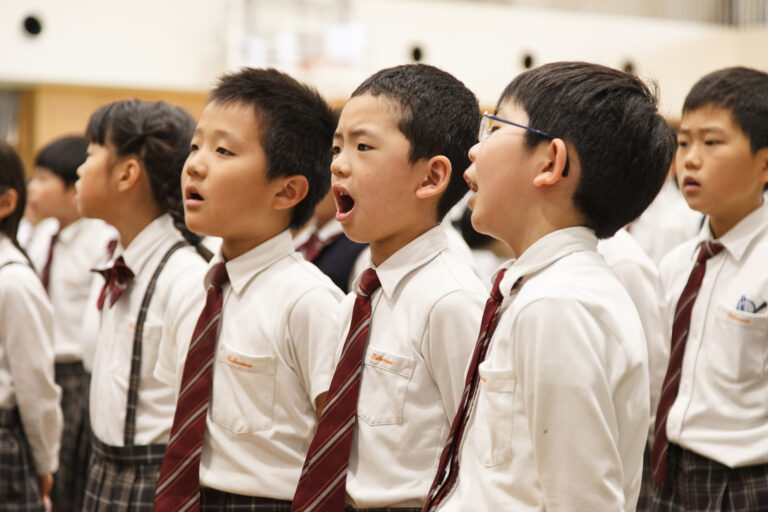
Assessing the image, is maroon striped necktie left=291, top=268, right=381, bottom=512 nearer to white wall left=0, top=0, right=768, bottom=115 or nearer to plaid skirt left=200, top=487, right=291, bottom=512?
plaid skirt left=200, top=487, right=291, bottom=512

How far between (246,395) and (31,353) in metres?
1.30

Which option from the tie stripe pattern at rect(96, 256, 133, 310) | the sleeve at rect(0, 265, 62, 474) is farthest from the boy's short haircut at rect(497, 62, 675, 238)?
the sleeve at rect(0, 265, 62, 474)

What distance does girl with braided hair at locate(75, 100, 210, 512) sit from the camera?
238 cm

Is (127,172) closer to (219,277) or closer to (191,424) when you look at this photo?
(219,277)

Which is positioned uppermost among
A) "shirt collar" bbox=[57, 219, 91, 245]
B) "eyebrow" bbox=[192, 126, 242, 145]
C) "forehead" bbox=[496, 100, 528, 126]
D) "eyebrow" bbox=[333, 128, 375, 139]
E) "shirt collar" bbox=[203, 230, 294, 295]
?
"forehead" bbox=[496, 100, 528, 126]

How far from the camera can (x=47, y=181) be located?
484cm

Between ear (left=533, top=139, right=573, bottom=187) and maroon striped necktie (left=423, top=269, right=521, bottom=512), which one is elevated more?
ear (left=533, top=139, right=573, bottom=187)

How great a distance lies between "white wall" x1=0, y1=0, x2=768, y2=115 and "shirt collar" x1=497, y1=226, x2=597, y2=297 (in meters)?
6.34

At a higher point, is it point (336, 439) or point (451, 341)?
point (451, 341)

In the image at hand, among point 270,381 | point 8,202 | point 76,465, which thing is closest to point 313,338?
point 270,381

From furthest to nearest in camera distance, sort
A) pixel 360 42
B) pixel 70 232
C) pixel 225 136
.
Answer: pixel 360 42
pixel 70 232
pixel 225 136

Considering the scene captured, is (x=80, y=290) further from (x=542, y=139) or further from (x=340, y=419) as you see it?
(x=542, y=139)

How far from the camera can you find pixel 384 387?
180cm

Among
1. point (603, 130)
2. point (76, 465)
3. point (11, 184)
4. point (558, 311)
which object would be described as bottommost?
point (76, 465)
